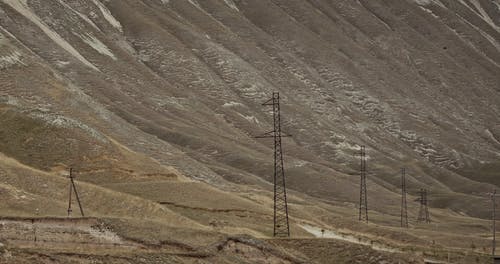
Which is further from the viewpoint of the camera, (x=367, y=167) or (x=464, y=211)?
(x=367, y=167)

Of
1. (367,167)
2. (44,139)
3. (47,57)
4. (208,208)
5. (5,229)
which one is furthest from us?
(367,167)

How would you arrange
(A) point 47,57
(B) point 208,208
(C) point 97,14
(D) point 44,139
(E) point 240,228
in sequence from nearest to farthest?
(E) point 240,228
(B) point 208,208
(D) point 44,139
(A) point 47,57
(C) point 97,14

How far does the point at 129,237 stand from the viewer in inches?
1651

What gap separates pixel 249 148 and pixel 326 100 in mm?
51918

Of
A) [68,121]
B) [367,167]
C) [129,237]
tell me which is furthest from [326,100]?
[129,237]

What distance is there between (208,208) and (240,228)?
603 centimetres

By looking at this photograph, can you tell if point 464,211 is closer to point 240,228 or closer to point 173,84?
point 173,84

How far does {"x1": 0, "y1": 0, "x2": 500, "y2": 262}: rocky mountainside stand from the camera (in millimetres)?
63688

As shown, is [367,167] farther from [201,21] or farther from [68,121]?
[68,121]

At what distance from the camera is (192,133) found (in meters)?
133

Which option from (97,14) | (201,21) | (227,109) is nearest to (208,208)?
(227,109)

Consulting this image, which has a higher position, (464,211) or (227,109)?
(227,109)

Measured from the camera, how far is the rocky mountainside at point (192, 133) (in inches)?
2507

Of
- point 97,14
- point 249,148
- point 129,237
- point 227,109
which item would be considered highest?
point 97,14
